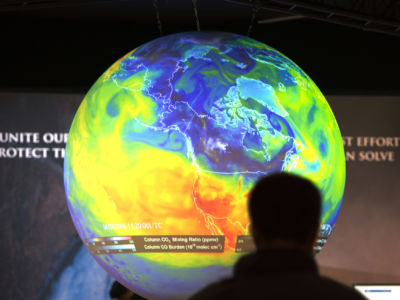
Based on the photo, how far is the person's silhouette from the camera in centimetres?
148

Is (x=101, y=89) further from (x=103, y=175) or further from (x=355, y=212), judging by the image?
(x=355, y=212)

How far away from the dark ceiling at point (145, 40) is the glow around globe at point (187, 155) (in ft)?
13.0

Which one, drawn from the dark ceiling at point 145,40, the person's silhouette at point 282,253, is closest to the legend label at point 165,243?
the person's silhouette at point 282,253

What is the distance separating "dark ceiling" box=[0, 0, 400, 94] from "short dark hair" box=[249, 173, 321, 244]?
575 centimetres

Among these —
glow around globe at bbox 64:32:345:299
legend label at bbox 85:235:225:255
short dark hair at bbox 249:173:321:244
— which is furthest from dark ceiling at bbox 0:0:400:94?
short dark hair at bbox 249:173:321:244

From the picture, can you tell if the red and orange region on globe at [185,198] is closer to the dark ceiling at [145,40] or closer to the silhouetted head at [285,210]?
the silhouetted head at [285,210]

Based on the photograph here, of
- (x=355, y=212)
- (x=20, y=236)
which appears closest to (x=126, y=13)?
(x=20, y=236)

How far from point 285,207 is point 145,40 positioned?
619 centimetres

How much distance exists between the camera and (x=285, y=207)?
1534mm

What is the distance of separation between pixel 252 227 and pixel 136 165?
1.51m

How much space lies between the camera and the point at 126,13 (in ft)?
23.9

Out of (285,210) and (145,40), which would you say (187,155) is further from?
(145,40)

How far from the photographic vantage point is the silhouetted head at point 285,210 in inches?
60.6

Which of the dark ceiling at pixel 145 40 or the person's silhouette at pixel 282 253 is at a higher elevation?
the dark ceiling at pixel 145 40
